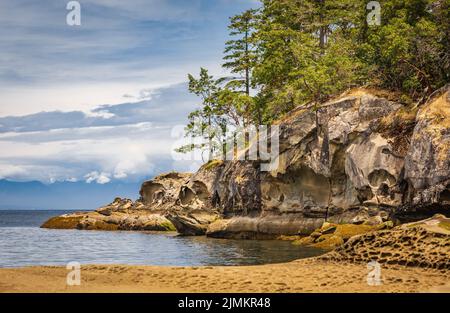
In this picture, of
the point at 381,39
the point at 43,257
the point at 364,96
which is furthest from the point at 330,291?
the point at 381,39

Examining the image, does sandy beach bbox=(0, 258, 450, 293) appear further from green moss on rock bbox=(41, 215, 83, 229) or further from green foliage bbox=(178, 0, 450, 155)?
green moss on rock bbox=(41, 215, 83, 229)

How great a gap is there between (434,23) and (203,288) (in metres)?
31.1

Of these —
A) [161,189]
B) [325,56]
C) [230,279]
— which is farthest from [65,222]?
[230,279]

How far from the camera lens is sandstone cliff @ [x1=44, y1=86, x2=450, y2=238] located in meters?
30.2

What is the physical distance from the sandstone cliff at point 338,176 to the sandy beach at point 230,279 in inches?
539

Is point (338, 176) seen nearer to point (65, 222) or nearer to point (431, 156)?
point (431, 156)

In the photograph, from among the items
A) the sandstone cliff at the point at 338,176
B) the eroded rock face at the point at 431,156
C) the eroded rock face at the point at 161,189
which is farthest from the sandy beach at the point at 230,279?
the eroded rock face at the point at 161,189

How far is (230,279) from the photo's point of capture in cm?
1634

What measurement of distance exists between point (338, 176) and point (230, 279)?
2654 cm

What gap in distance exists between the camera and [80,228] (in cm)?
7194

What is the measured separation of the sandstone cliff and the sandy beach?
1369cm

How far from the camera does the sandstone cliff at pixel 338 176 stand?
30250 millimetres

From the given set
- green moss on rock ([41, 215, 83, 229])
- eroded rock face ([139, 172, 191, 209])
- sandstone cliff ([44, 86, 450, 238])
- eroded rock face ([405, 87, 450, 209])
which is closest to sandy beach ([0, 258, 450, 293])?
eroded rock face ([405, 87, 450, 209])
